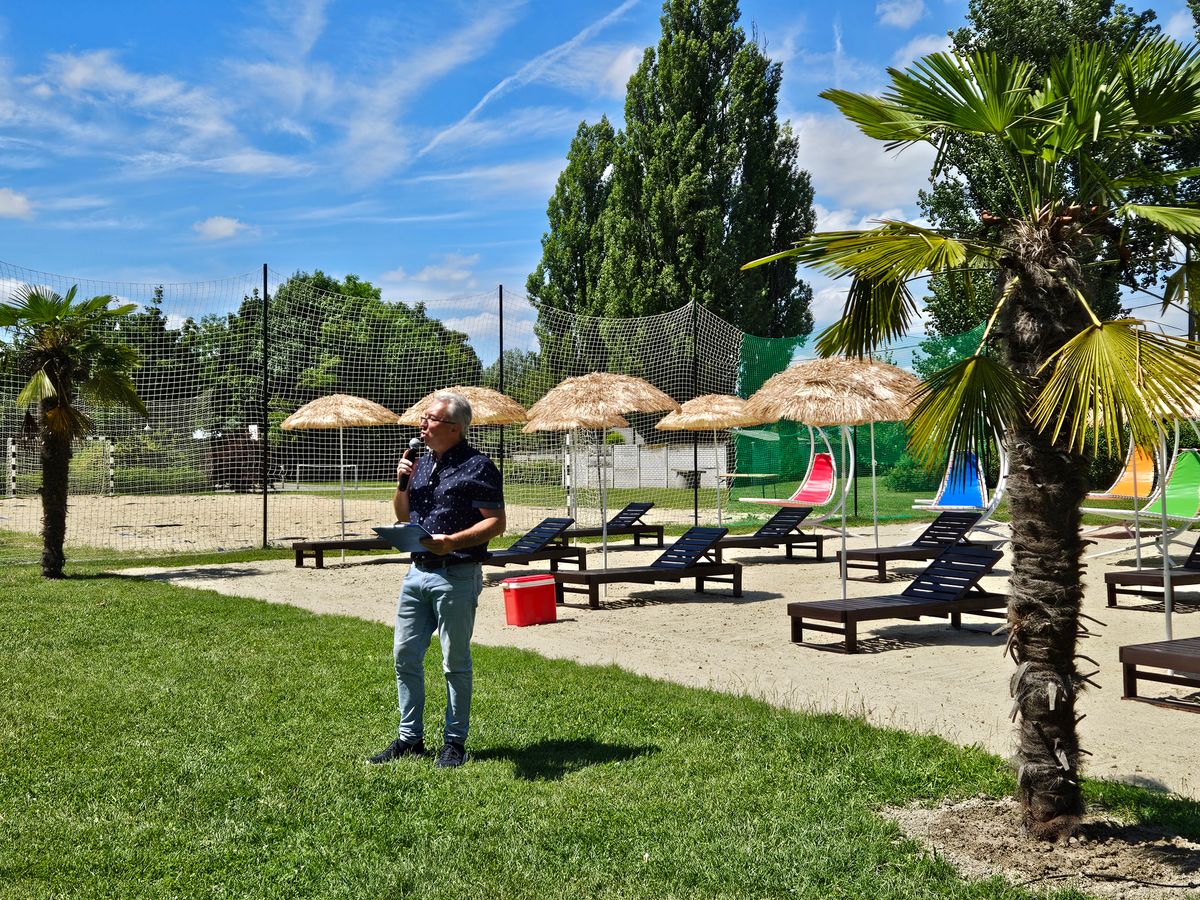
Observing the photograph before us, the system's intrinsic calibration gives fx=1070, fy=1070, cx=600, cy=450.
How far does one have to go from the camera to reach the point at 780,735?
5.11m

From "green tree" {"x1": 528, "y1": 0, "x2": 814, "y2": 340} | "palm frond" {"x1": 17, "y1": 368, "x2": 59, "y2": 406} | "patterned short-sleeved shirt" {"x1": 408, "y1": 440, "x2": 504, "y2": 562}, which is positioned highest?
"green tree" {"x1": 528, "y1": 0, "x2": 814, "y2": 340}

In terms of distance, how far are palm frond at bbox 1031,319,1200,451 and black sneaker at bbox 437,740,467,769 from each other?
2.83m

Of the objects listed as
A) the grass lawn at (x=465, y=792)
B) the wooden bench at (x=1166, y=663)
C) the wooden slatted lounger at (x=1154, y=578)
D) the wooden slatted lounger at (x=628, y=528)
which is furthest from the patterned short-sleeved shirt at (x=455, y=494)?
the wooden slatted lounger at (x=628, y=528)

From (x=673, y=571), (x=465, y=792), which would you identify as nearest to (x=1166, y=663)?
(x=465, y=792)

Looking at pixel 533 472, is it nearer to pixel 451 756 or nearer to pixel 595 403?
pixel 595 403

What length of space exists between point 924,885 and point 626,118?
3120 centimetres

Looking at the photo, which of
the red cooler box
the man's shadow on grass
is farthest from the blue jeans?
the red cooler box

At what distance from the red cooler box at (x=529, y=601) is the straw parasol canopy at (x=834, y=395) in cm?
246

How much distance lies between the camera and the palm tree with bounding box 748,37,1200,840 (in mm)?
3539

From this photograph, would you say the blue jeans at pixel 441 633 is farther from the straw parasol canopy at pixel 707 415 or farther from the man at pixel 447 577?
the straw parasol canopy at pixel 707 415

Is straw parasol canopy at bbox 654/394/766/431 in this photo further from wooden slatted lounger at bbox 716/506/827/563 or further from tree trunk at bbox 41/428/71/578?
tree trunk at bbox 41/428/71/578

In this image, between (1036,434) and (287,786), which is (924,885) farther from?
(287,786)

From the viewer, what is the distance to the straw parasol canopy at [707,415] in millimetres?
15680

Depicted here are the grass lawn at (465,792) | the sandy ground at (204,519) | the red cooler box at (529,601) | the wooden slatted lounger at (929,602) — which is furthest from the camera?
the sandy ground at (204,519)
